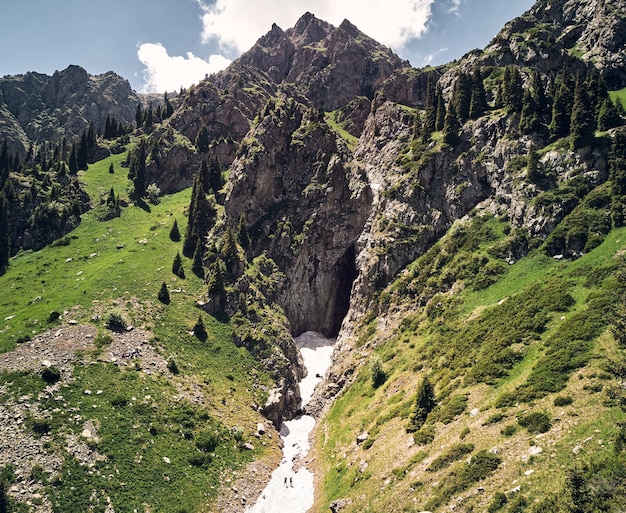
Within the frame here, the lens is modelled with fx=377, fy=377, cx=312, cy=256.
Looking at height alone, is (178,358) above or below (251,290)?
below

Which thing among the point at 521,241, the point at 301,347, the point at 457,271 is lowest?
the point at 301,347

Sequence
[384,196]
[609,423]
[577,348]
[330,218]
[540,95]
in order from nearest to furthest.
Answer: [609,423]
[577,348]
[540,95]
[384,196]
[330,218]

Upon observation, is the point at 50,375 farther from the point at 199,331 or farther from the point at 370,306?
the point at 370,306

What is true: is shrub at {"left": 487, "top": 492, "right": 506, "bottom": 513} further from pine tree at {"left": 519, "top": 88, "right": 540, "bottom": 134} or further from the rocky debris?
pine tree at {"left": 519, "top": 88, "right": 540, "bottom": 134}

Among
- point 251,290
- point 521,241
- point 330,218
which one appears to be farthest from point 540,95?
point 251,290

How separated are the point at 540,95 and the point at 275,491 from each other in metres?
93.1

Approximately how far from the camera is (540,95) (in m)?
83.2

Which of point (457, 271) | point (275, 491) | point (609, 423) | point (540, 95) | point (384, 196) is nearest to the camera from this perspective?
point (609, 423)

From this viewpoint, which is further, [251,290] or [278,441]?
[251,290]

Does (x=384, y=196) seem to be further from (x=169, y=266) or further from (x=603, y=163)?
(x=169, y=266)

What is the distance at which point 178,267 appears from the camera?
89.1 m

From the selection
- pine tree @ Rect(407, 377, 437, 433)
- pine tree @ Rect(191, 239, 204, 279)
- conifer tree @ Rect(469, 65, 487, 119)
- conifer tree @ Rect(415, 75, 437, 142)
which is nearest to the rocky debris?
pine tree @ Rect(407, 377, 437, 433)

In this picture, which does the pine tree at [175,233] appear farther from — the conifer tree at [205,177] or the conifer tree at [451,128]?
the conifer tree at [451,128]

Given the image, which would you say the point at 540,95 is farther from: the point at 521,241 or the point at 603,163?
the point at 521,241
